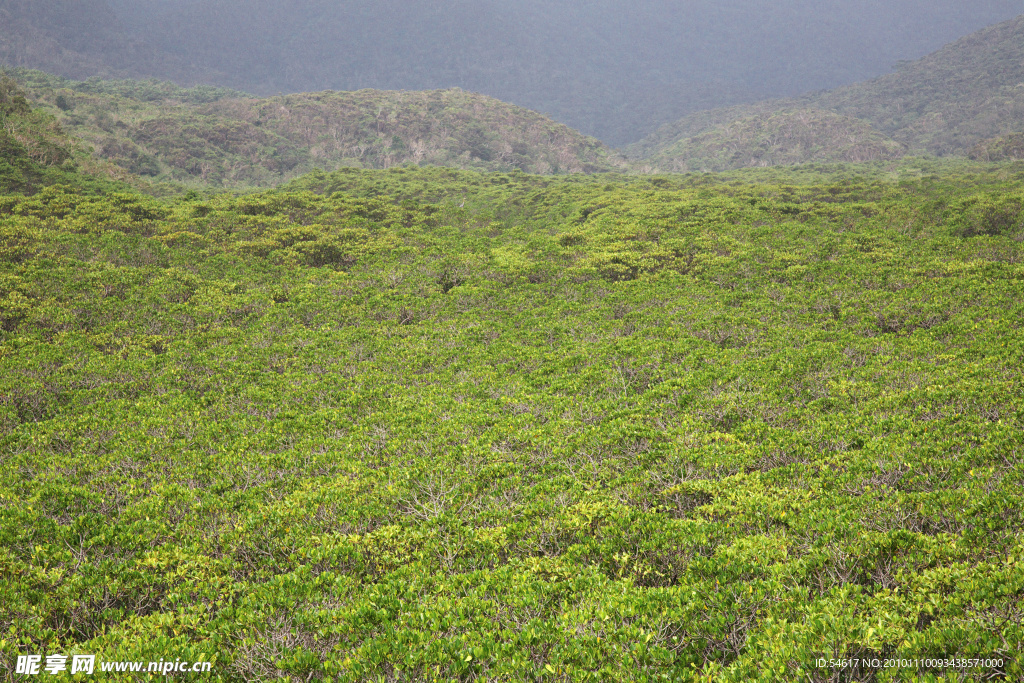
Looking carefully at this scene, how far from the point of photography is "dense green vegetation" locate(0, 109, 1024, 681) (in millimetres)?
7351

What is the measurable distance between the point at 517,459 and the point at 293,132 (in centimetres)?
13534

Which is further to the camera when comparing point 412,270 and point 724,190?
point 724,190

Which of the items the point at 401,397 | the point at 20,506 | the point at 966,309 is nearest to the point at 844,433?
the point at 966,309

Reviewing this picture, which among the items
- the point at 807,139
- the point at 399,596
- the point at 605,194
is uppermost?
the point at 807,139

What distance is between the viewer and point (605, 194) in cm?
6075

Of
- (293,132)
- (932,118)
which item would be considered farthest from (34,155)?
(932,118)

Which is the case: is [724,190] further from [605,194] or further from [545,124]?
[545,124]

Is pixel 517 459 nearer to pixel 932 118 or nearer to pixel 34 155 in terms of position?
pixel 34 155

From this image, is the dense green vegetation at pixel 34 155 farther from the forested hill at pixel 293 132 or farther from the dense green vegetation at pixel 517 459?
the forested hill at pixel 293 132

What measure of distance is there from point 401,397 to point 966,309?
2477 cm

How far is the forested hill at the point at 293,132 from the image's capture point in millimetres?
92938

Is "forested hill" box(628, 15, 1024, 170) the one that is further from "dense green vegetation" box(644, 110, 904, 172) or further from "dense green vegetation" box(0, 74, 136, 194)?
"dense green vegetation" box(0, 74, 136, 194)

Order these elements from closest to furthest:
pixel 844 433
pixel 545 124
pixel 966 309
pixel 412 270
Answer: pixel 844 433 < pixel 966 309 < pixel 412 270 < pixel 545 124

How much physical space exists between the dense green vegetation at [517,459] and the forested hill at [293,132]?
72.5 meters
